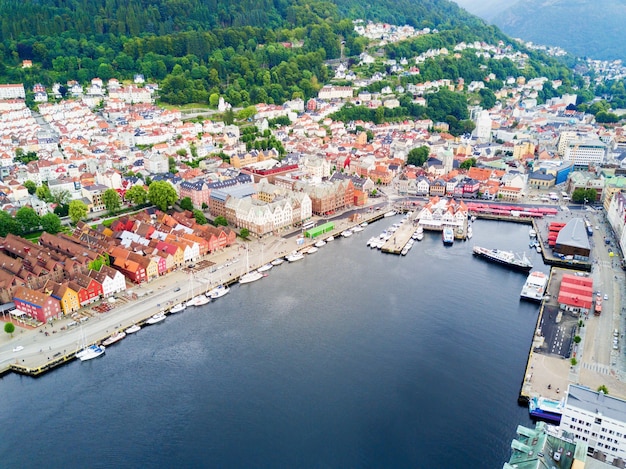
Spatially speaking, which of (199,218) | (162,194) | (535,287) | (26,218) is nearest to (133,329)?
(199,218)

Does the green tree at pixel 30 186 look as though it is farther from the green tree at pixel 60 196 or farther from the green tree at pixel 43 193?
the green tree at pixel 60 196

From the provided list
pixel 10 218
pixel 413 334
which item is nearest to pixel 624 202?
pixel 413 334

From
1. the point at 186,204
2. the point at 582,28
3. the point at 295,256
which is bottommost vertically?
the point at 295,256

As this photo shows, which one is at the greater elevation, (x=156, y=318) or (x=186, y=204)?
(x=186, y=204)

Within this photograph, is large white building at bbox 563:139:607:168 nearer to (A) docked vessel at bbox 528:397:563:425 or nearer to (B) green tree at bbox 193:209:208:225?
(B) green tree at bbox 193:209:208:225

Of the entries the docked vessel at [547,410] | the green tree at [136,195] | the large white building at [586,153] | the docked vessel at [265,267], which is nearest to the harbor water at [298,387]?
the docked vessel at [547,410]

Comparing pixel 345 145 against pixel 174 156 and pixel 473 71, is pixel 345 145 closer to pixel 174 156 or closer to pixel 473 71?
pixel 174 156

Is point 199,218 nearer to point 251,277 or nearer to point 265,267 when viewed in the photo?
point 265,267

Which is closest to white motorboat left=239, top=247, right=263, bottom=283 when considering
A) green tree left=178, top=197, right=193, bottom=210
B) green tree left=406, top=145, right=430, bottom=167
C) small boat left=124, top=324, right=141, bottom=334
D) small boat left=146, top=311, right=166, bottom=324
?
small boat left=146, top=311, right=166, bottom=324
